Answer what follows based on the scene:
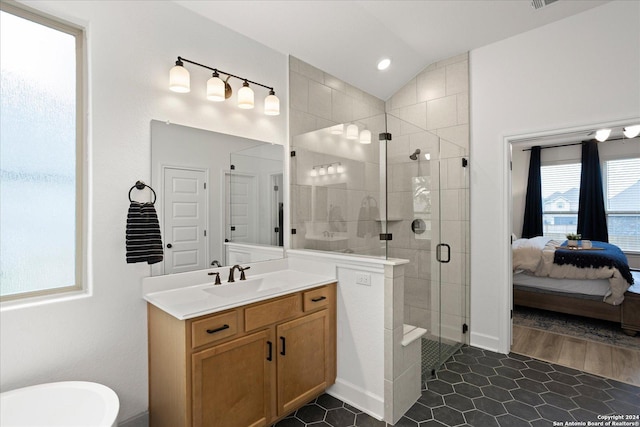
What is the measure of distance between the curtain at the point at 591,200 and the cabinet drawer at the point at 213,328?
663 centimetres

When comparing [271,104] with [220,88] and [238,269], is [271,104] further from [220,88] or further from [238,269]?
[238,269]

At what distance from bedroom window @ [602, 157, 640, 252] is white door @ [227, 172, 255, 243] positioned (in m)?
6.52

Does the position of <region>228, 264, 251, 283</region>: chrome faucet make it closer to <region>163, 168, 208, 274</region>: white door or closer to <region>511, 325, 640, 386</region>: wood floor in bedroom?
<region>163, 168, 208, 274</region>: white door

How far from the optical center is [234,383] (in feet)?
5.74

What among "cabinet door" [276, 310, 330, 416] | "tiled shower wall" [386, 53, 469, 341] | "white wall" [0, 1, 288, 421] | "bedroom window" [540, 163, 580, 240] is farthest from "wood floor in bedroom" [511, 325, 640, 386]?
"bedroom window" [540, 163, 580, 240]

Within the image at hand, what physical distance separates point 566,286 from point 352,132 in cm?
334

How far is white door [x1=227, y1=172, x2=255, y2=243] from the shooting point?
7.97ft

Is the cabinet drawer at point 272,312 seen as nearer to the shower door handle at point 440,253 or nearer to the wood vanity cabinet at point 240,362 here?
the wood vanity cabinet at point 240,362

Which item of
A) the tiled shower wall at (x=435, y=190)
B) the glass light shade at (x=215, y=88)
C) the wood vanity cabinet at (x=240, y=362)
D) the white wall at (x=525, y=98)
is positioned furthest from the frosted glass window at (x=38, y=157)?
the white wall at (x=525, y=98)

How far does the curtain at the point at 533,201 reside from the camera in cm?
631

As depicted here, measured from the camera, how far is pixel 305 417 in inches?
83.0

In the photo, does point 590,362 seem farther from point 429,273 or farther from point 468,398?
point 429,273

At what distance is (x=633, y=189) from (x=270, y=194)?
6.51 metres

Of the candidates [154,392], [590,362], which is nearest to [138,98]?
[154,392]
